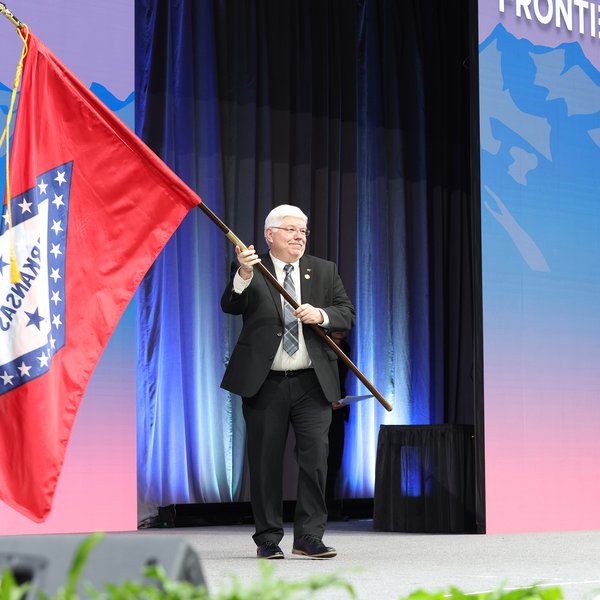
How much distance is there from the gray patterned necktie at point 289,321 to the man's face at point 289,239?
0.16ft

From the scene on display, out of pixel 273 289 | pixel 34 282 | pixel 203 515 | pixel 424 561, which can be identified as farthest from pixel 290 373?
pixel 203 515

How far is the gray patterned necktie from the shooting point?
164 inches

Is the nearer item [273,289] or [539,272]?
[273,289]

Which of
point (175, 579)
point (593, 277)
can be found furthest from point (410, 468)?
point (175, 579)

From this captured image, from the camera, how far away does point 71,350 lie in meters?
3.27

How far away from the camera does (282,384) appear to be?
165 inches

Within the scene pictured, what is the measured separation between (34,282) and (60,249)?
154mm

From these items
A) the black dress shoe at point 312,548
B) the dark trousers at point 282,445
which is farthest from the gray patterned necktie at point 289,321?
A: the black dress shoe at point 312,548

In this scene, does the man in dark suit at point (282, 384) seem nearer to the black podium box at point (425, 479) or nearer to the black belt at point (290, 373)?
the black belt at point (290, 373)

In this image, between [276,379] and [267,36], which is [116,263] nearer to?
[276,379]

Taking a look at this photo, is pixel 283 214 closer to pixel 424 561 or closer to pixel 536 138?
pixel 424 561

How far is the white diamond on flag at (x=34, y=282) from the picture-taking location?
3.14m

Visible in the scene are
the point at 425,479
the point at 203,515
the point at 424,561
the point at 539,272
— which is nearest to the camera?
the point at 424,561

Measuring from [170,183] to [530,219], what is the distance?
2388mm
